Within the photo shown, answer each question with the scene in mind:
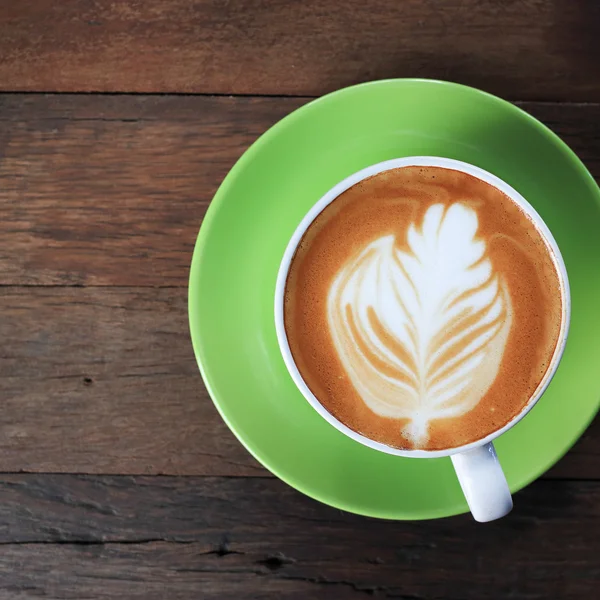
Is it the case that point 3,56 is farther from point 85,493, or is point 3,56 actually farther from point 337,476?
point 337,476

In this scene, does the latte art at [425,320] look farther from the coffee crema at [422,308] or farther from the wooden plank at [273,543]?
the wooden plank at [273,543]

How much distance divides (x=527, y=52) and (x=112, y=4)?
0.67m

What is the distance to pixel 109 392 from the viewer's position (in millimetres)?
1081

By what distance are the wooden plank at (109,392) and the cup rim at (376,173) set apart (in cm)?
29

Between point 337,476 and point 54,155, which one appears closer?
point 337,476

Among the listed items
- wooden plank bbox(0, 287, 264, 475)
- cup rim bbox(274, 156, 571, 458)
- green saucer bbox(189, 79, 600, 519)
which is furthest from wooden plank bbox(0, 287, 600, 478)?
cup rim bbox(274, 156, 571, 458)

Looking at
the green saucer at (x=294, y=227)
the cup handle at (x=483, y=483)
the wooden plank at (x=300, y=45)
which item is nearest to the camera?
the cup handle at (x=483, y=483)

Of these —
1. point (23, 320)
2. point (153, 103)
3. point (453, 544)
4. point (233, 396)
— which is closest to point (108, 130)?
point (153, 103)

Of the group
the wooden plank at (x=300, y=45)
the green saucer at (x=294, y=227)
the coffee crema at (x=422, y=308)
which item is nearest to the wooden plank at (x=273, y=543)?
the green saucer at (x=294, y=227)

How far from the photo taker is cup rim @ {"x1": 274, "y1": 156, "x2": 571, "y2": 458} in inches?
32.2

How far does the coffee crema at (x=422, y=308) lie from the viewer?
2.79 feet

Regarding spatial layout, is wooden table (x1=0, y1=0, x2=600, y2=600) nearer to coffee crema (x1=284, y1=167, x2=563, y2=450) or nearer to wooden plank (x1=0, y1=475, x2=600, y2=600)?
wooden plank (x1=0, y1=475, x2=600, y2=600)

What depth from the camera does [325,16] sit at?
106 centimetres

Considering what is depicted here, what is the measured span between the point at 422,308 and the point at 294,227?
22 centimetres
